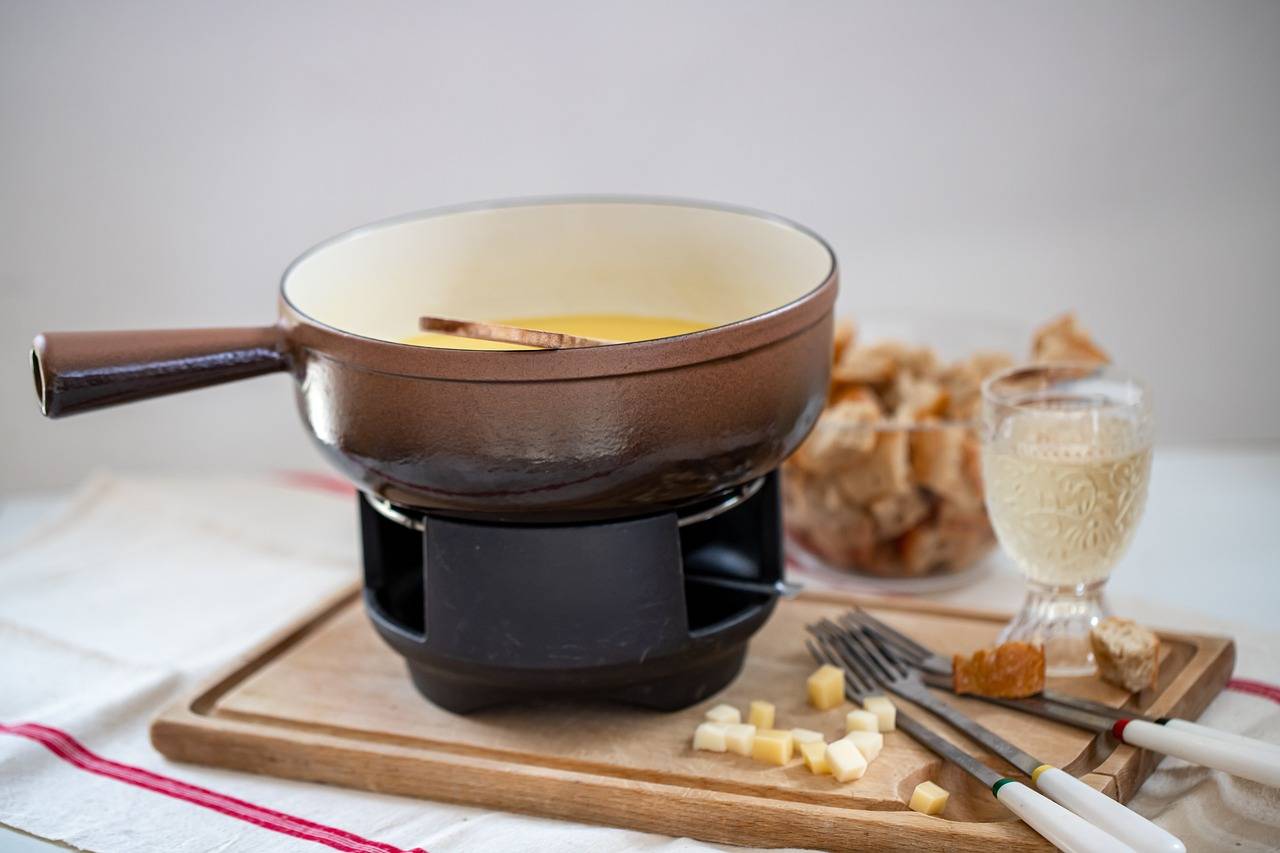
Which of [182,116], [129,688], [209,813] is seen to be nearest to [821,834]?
[209,813]

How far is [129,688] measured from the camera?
133 centimetres

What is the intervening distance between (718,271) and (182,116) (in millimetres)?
1216

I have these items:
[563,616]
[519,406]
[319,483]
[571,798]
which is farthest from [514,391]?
[319,483]

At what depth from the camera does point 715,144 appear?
7.06 feet

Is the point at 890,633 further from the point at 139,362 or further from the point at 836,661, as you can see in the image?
the point at 139,362

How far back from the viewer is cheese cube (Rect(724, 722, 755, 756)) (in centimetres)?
111

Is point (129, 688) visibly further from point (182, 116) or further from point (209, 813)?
point (182, 116)

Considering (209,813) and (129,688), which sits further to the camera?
(129,688)

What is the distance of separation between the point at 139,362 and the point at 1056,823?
0.73 metres

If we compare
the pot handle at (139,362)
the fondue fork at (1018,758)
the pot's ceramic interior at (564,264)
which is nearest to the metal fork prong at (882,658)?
the fondue fork at (1018,758)

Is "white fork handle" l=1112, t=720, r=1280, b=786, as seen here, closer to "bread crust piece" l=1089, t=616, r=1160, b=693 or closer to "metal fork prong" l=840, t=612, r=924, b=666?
"bread crust piece" l=1089, t=616, r=1160, b=693

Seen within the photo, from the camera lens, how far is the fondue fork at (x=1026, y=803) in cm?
90

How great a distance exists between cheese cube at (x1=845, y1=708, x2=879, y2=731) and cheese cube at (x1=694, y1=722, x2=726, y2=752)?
104 mm

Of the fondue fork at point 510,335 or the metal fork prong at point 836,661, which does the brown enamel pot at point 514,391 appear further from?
the metal fork prong at point 836,661
